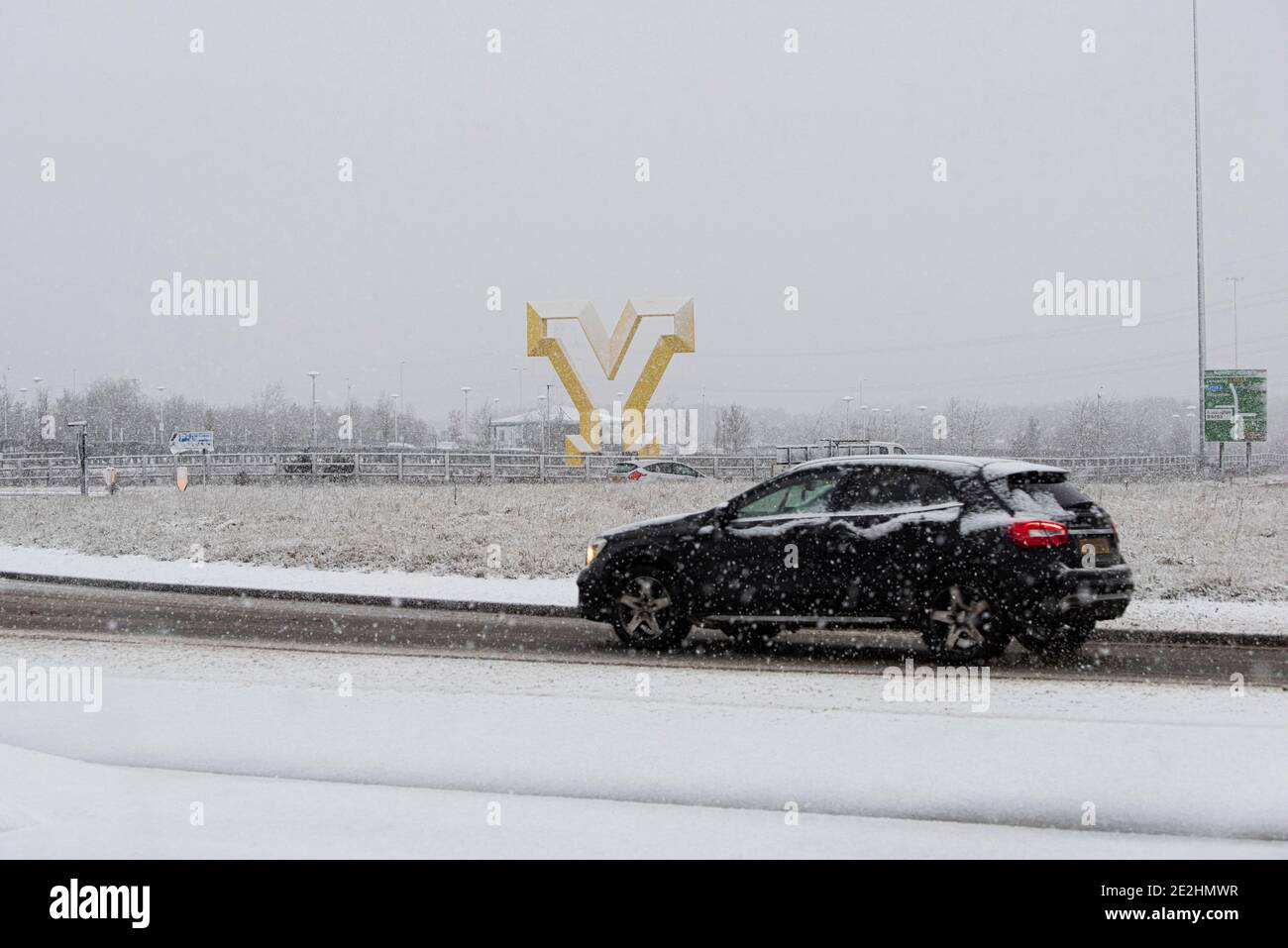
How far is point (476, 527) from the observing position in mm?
23359

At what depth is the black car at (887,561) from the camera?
1024cm

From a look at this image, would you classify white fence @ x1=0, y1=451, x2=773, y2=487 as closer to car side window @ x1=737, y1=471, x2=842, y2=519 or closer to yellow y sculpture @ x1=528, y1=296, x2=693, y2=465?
yellow y sculpture @ x1=528, y1=296, x2=693, y2=465

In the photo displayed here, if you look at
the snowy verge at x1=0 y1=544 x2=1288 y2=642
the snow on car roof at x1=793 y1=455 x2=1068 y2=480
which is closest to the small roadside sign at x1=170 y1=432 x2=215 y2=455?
the snowy verge at x1=0 y1=544 x2=1288 y2=642

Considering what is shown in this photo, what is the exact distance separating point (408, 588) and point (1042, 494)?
954 centimetres

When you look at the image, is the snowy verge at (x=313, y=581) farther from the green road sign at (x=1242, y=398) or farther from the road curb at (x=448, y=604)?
the green road sign at (x=1242, y=398)

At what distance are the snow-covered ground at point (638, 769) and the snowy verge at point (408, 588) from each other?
388 cm

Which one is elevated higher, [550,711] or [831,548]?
[831,548]

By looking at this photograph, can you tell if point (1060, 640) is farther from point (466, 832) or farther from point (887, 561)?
point (466, 832)

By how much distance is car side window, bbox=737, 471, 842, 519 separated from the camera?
11.2 meters

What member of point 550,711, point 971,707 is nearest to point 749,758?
point 550,711

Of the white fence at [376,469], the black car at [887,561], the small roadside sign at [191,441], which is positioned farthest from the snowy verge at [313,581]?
the small roadside sign at [191,441]
